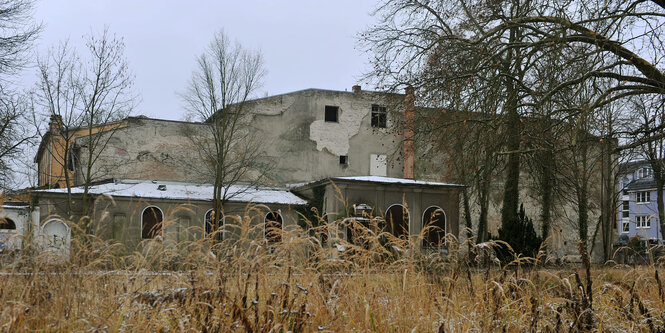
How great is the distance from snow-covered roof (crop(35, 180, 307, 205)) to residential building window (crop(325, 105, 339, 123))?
5.92 metres

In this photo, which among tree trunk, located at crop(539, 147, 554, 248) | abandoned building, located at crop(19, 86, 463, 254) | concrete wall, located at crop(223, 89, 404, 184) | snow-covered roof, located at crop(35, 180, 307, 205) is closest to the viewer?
tree trunk, located at crop(539, 147, 554, 248)

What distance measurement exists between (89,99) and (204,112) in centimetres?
548

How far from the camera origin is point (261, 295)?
5.91 m

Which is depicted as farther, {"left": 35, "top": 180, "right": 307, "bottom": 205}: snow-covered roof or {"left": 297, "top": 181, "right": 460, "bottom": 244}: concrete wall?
{"left": 297, "top": 181, "right": 460, "bottom": 244}: concrete wall

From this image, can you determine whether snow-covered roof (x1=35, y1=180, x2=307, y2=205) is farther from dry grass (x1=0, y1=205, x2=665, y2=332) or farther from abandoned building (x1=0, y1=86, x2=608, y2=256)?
dry grass (x1=0, y1=205, x2=665, y2=332)

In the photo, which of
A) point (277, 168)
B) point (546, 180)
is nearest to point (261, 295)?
point (546, 180)

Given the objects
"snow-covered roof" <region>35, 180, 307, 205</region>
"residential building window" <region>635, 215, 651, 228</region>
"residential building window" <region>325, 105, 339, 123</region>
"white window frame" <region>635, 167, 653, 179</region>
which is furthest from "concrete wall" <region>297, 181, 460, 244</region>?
A: "white window frame" <region>635, 167, 653, 179</region>

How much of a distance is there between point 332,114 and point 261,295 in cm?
3059

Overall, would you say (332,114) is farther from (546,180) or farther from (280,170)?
(546,180)

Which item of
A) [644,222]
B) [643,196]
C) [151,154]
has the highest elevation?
[151,154]

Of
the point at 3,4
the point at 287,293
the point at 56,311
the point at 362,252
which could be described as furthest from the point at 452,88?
the point at 3,4

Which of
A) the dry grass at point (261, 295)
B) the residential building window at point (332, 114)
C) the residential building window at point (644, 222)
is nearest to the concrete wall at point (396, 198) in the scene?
the residential building window at point (332, 114)

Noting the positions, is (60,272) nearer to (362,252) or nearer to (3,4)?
(362,252)

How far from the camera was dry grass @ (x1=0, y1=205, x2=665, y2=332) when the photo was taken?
4773 millimetres
